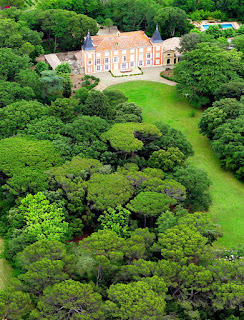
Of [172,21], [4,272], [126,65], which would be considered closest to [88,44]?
[126,65]

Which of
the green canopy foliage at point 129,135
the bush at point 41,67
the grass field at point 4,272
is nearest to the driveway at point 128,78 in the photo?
the bush at point 41,67

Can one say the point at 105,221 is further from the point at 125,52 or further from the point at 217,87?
the point at 125,52

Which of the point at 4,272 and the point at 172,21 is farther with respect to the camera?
the point at 172,21

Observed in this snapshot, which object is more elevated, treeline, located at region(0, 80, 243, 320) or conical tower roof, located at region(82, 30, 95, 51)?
conical tower roof, located at region(82, 30, 95, 51)

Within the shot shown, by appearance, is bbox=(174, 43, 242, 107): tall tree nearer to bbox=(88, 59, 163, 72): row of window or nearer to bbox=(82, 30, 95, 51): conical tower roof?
bbox=(88, 59, 163, 72): row of window

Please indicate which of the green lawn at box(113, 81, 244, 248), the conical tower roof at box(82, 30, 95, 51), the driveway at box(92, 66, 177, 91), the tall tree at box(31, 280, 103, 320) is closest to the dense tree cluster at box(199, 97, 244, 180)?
the green lawn at box(113, 81, 244, 248)

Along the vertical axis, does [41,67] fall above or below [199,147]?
above

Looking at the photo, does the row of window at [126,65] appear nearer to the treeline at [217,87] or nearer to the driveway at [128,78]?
the driveway at [128,78]
